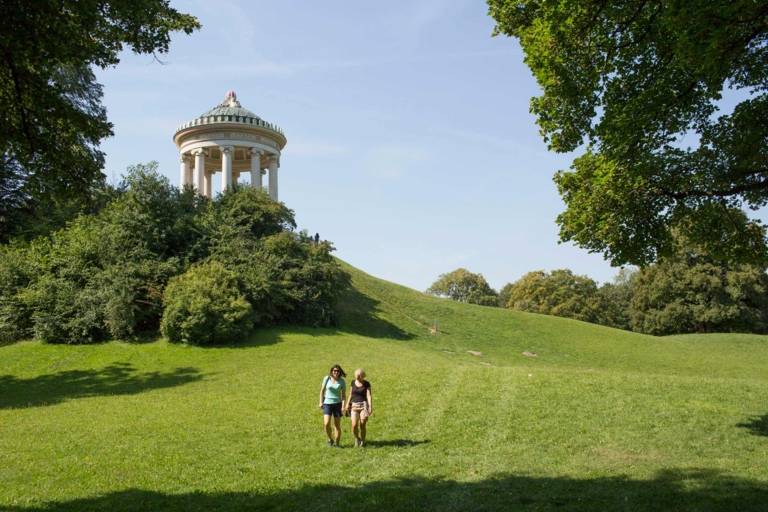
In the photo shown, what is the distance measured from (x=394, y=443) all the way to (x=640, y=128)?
8430 millimetres

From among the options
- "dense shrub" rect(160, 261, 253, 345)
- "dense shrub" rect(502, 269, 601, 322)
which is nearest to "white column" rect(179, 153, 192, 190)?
"dense shrub" rect(160, 261, 253, 345)

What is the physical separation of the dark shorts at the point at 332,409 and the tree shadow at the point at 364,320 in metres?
19.7

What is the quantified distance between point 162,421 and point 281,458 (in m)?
4.93

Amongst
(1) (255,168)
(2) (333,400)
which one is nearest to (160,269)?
(1) (255,168)

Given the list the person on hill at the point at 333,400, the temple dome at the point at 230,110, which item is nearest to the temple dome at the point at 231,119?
the temple dome at the point at 230,110

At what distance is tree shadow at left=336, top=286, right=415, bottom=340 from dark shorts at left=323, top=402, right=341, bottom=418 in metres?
19.7

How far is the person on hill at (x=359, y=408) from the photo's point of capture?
13.3 m

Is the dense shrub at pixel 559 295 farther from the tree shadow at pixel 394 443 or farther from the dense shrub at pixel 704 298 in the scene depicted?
the tree shadow at pixel 394 443

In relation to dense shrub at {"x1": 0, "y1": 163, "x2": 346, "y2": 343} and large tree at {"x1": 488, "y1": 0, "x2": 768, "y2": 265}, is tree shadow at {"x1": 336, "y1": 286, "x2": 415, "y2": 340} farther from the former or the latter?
large tree at {"x1": 488, "y1": 0, "x2": 768, "y2": 265}

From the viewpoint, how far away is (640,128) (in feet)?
42.3

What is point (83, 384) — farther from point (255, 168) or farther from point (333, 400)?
point (255, 168)

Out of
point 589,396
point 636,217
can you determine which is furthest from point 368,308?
point 636,217

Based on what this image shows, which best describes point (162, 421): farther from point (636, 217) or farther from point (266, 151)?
point (266, 151)

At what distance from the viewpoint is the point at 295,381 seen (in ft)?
68.1
